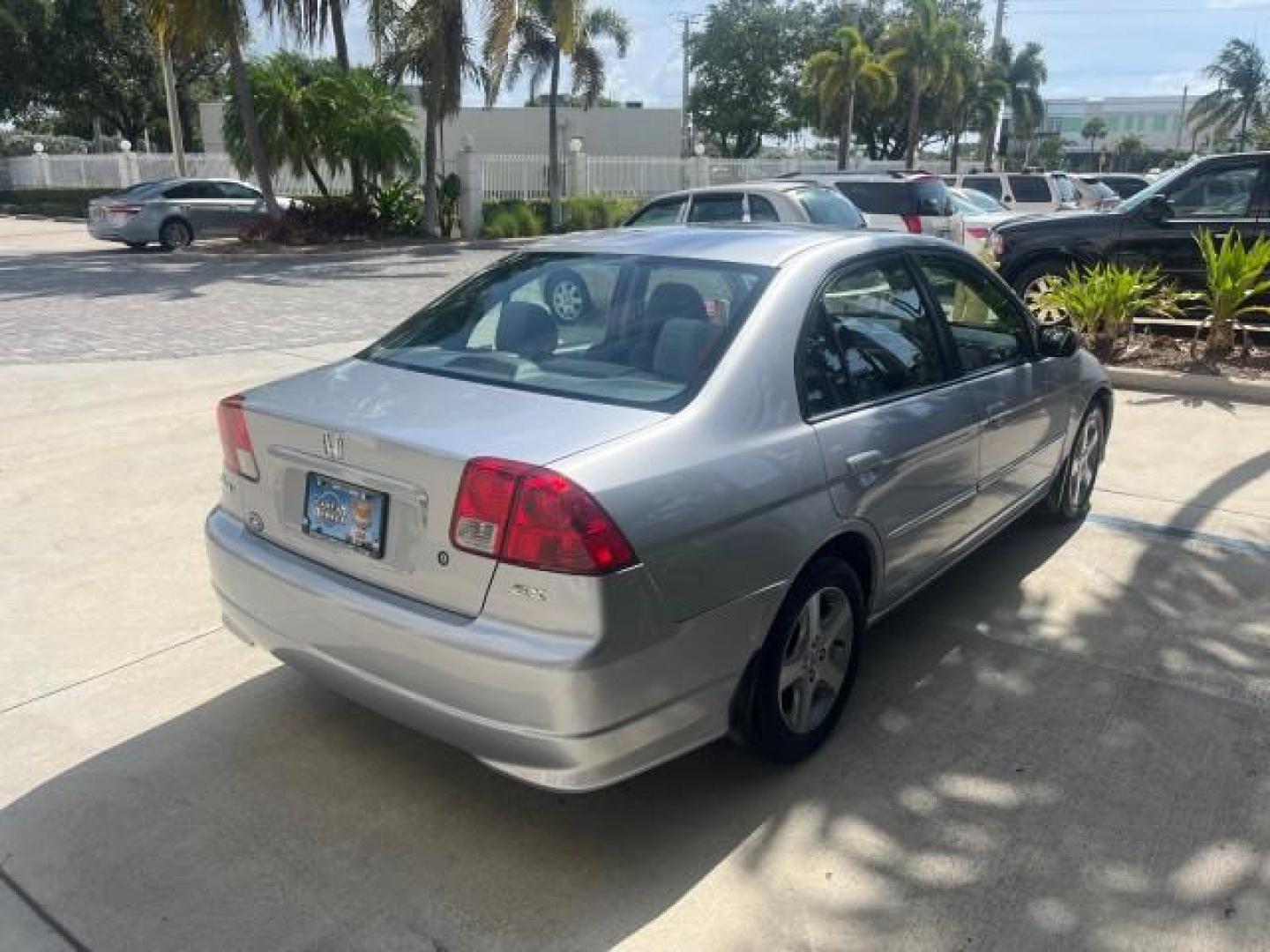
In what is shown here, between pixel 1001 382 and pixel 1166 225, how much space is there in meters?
6.75

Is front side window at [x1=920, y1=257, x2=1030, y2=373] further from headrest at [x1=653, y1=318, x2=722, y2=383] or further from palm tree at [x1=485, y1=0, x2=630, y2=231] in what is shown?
palm tree at [x1=485, y1=0, x2=630, y2=231]

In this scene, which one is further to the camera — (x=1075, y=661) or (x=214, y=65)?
(x=214, y=65)

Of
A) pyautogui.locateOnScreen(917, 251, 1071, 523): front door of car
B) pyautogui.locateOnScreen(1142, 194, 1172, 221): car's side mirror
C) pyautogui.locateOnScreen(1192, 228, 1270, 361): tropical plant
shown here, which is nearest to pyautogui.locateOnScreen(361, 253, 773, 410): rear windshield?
pyautogui.locateOnScreen(917, 251, 1071, 523): front door of car

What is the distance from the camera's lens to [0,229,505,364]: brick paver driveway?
10.4 m

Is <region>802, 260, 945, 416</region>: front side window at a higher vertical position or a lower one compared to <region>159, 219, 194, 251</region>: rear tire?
higher

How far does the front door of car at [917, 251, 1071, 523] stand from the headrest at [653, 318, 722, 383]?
1.26 metres

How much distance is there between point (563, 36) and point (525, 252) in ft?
A: 73.9

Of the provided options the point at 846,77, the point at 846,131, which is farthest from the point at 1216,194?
the point at 846,131

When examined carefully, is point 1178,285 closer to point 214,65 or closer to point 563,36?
point 563,36

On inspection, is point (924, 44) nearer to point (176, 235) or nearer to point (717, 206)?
point (176, 235)

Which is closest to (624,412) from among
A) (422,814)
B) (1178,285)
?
(422,814)

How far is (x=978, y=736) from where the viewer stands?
3.48 meters

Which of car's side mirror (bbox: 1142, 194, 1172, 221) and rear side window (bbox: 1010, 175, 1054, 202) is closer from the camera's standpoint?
car's side mirror (bbox: 1142, 194, 1172, 221)

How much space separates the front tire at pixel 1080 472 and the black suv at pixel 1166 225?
4891 mm
